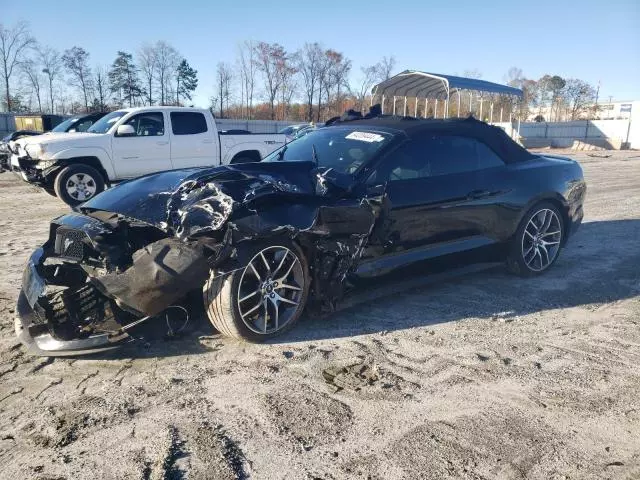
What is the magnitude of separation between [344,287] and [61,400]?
2035mm

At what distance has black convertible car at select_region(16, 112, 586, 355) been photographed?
3299mm

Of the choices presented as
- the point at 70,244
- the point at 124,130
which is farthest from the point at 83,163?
the point at 70,244

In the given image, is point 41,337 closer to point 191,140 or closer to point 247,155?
point 191,140

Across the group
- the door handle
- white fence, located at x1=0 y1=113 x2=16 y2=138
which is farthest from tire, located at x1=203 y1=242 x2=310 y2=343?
white fence, located at x1=0 y1=113 x2=16 y2=138

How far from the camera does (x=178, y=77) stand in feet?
170

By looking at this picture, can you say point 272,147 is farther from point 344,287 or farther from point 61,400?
point 61,400

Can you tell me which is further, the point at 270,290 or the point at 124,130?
the point at 124,130

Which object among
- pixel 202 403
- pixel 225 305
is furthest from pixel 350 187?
pixel 202 403

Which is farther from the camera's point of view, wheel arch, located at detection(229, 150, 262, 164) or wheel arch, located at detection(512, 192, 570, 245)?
wheel arch, located at detection(229, 150, 262, 164)

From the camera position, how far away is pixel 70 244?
3701 millimetres

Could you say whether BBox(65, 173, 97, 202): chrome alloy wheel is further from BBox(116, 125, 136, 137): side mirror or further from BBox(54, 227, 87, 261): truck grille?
BBox(54, 227, 87, 261): truck grille

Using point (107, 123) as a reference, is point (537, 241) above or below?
below

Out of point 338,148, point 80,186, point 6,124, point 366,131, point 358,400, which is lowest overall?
point 358,400

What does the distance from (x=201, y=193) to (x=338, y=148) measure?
1541 mm
